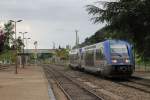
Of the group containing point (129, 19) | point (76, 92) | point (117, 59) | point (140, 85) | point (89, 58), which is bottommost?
point (76, 92)

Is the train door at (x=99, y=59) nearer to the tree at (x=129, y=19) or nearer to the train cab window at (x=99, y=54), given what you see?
the train cab window at (x=99, y=54)

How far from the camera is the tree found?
35500mm

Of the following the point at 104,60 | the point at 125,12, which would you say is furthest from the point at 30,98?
the point at 104,60

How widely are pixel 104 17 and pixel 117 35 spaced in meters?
3.51

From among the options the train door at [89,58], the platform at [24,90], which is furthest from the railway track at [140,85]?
the train door at [89,58]

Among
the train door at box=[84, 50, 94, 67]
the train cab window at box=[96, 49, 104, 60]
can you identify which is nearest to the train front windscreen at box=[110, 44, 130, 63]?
the train cab window at box=[96, 49, 104, 60]

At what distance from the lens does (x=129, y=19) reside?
120ft

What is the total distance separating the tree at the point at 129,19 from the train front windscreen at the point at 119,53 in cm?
145

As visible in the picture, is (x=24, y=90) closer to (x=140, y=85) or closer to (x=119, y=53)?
(x=140, y=85)

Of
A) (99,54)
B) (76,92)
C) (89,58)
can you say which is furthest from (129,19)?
(89,58)

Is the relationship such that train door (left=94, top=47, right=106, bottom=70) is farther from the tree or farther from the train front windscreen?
the tree

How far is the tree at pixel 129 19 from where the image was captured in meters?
35.5

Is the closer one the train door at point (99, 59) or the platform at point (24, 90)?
the platform at point (24, 90)

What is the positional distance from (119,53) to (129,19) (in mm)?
4194
